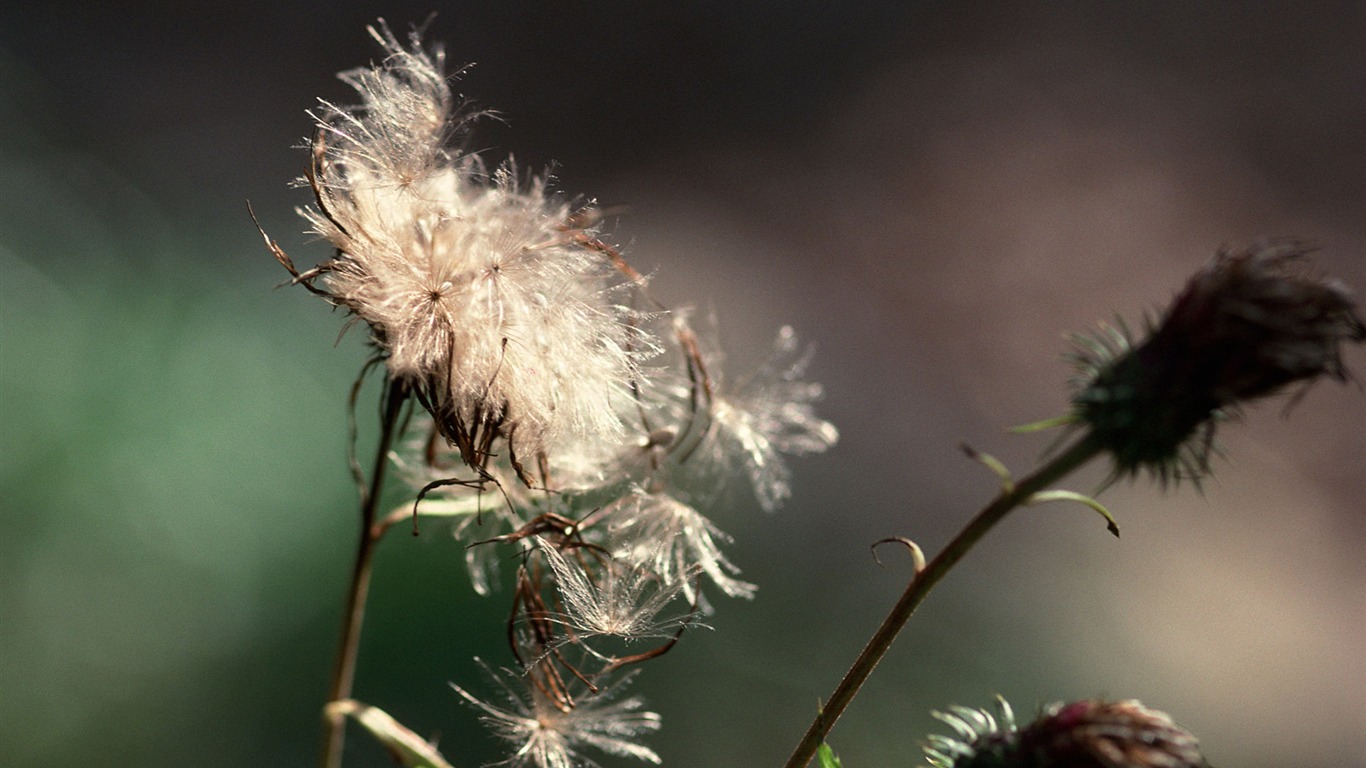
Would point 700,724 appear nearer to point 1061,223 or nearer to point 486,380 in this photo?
point 486,380

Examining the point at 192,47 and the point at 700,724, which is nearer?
the point at 700,724

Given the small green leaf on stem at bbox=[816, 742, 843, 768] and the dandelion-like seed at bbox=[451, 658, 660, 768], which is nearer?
the small green leaf on stem at bbox=[816, 742, 843, 768]

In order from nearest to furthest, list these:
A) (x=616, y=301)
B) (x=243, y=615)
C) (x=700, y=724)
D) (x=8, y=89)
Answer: (x=616, y=301) → (x=243, y=615) → (x=700, y=724) → (x=8, y=89)

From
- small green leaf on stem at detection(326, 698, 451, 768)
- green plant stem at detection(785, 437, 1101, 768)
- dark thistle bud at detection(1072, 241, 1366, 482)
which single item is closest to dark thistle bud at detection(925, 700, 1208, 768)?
green plant stem at detection(785, 437, 1101, 768)

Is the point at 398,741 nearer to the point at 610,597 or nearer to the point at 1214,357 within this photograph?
the point at 610,597

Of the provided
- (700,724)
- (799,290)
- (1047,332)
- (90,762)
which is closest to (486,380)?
(90,762)

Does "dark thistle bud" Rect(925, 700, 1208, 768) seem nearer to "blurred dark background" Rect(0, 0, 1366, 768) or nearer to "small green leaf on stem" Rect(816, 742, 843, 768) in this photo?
"small green leaf on stem" Rect(816, 742, 843, 768)
